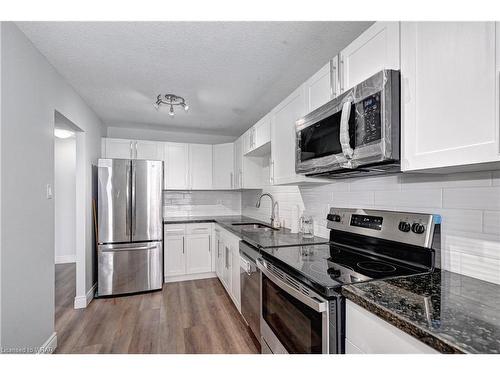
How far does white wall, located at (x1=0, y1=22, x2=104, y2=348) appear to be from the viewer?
1.49 meters

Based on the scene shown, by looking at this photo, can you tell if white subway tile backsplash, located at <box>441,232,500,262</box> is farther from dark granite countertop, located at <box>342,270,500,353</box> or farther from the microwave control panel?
the microwave control panel

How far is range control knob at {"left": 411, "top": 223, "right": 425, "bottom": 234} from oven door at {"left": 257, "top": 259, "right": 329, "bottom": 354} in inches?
25.0

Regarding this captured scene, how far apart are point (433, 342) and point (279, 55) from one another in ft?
6.52

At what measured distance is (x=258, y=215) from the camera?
150 inches

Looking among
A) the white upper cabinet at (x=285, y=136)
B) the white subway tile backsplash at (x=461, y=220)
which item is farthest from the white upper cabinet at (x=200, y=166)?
the white subway tile backsplash at (x=461, y=220)

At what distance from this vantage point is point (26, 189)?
1.71m

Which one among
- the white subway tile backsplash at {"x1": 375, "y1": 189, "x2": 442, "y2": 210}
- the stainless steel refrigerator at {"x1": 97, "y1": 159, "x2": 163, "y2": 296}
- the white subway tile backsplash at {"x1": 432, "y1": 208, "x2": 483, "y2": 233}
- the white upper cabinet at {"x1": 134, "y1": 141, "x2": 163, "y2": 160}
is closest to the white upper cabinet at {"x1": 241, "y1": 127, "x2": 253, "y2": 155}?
the stainless steel refrigerator at {"x1": 97, "y1": 159, "x2": 163, "y2": 296}

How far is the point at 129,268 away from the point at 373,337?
3091mm

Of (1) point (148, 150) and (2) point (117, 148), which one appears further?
(1) point (148, 150)

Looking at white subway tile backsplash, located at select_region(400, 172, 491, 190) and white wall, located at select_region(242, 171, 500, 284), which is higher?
white subway tile backsplash, located at select_region(400, 172, 491, 190)

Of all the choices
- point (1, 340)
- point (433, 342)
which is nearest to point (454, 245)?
point (433, 342)

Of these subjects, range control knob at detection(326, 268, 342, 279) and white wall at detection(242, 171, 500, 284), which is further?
range control knob at detection(326, 268, 342, 279)

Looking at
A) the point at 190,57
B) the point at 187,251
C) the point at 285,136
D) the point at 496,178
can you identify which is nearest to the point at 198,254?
the point at 187,251

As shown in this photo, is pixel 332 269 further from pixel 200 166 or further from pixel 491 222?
pixel 200 166
